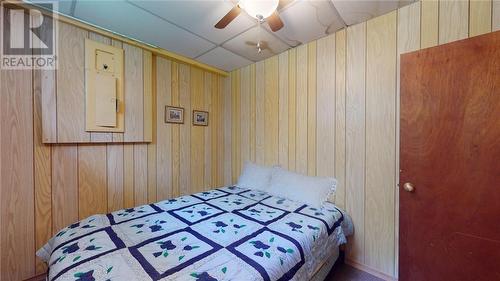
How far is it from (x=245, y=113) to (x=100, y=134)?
1752mm

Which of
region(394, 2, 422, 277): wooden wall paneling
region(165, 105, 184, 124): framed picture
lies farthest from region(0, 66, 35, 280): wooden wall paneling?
region(394, 2, 422, 277): wooden wall paneling

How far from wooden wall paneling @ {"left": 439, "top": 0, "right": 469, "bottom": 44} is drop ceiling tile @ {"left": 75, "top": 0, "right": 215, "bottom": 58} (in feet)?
6.77

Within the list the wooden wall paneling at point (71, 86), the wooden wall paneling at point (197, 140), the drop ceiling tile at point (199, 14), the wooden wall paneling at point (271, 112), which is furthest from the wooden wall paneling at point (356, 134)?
the wooden wall paneling at point (71, 86)

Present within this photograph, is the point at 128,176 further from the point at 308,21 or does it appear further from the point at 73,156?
the point at 308,21

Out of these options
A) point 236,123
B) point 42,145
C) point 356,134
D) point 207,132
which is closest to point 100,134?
point 42,145

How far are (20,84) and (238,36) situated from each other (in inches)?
77.0

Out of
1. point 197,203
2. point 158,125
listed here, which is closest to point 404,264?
point 197,203

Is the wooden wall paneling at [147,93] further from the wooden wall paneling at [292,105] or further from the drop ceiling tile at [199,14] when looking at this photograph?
the wooden wall paneling at [292,105]

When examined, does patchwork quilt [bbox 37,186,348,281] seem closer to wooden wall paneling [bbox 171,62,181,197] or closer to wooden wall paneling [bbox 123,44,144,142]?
wooden wall paneling [bbox 171,62,181,197]

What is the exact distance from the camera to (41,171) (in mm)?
1768

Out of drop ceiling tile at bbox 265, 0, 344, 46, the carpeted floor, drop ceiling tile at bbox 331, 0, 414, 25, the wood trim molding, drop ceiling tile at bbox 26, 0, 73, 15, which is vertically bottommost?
the carpeted floor

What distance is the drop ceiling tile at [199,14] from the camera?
1.62m

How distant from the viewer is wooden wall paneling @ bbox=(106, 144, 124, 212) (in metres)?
2.13

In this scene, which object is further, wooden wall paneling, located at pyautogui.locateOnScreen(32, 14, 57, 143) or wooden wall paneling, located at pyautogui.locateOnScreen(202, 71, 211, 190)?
wooden wall paneling, located at pyautogui.locateOnScreen(202, 71, 211, 190)
